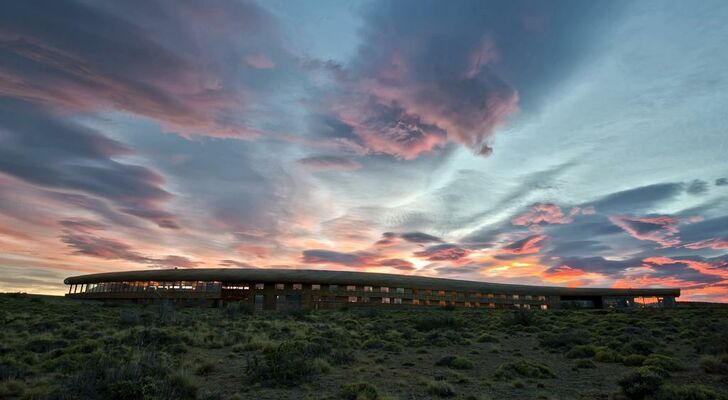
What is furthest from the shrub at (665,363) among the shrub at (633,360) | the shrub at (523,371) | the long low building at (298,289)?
the long low building at (298,289)

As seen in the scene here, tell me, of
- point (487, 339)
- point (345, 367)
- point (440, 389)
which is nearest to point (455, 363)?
point (345, 367)

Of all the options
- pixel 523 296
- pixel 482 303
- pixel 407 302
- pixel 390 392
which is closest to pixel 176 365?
pixel 390 392

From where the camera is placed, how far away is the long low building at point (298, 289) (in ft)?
230

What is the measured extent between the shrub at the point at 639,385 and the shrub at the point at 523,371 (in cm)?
316

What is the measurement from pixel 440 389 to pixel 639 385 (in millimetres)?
5975

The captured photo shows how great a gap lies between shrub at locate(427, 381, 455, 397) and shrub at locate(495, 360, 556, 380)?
3.31 metres

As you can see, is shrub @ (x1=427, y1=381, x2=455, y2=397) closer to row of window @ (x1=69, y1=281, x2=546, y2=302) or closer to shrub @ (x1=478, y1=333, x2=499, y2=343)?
shrub @ (x1=478, y1=333, x2=499, y2=343)

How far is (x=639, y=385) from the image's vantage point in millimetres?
12383

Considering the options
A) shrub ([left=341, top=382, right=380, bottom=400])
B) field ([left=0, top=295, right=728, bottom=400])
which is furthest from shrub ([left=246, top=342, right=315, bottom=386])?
shrub ([left=341, top=382, right=380, bottom=400])

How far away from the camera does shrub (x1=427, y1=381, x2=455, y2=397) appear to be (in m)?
12.8

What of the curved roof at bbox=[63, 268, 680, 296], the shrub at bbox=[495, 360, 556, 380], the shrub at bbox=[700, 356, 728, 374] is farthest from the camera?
the curved roof at bbox=[63, 268, 680, 296]

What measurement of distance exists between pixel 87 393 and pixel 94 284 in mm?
96200

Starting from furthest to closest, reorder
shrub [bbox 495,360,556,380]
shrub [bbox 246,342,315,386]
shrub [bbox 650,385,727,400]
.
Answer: shrub [bbox 495,360,556,380] < shrub [bbox 246,342,315,386] < shrub [bbox 650,385,727,400]

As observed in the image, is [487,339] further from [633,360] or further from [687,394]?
[687,394]
